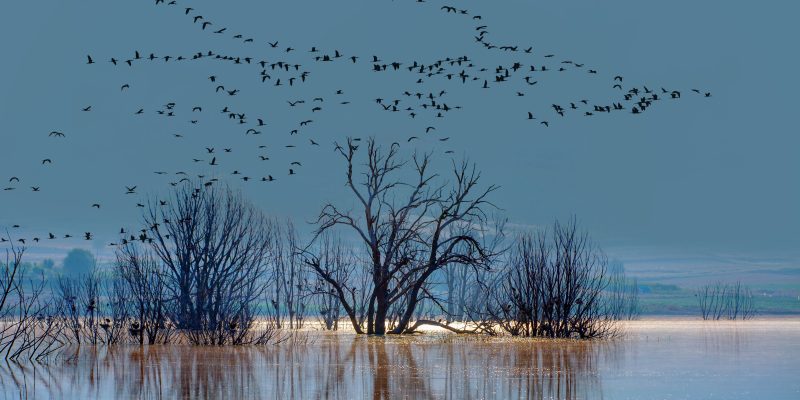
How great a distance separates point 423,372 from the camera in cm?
2284

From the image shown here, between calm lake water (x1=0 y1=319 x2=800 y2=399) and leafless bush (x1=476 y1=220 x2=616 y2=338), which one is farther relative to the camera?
leafless bush (x1=476 y1=220 x2=616 y2=338)

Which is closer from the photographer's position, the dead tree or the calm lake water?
the calm lake water

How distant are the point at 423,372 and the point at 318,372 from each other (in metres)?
2.32

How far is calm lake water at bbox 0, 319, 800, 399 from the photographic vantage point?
62.1ft

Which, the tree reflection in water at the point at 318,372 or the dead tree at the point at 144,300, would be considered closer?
the tree reflection in water at the point at 318,372

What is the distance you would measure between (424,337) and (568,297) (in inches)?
239

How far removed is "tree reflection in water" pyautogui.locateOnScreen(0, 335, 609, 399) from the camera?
18938 millimetres

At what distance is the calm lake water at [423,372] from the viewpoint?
18938 millimetres

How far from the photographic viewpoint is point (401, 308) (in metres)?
43.5

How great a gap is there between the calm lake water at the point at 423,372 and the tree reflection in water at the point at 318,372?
0.09 feet

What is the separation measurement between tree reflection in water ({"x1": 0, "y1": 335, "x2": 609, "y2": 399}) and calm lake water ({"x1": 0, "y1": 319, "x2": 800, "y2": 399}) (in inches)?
1.1

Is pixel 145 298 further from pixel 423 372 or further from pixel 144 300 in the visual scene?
pixel 423 372

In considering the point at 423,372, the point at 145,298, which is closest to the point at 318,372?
the point at 423,372

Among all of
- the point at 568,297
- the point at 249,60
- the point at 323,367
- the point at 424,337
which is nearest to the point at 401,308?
the point at 424,337
